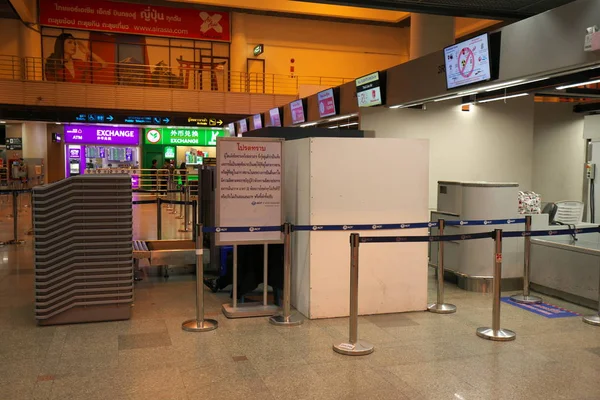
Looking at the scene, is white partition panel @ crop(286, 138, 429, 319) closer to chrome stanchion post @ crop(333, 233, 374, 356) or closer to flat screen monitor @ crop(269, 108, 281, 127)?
chrome stanchion post @ crop(333, 233, 374, 356)

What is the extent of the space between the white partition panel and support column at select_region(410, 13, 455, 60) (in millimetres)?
9344

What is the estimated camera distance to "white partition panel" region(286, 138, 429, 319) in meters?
5.89

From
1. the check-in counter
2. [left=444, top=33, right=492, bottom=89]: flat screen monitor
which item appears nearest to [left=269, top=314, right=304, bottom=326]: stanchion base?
the check-in counter

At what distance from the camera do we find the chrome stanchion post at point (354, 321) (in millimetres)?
4754

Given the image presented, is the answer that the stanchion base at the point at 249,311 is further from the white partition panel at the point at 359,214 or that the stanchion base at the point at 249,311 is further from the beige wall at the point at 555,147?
the beige wall at the point at 555,147

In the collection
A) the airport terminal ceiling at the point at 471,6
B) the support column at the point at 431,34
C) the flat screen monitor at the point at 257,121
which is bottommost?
the flat screen monitor at the point at 257,121

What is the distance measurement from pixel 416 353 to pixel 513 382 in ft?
2.88

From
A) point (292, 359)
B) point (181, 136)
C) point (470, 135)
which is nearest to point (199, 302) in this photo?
point (292, 359)

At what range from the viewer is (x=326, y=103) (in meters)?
14.1

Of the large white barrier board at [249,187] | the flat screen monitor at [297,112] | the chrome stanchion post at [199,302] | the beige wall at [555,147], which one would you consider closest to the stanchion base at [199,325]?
the chrome stanchion post at [199,302]

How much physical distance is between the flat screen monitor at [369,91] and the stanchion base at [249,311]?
21.2 ft

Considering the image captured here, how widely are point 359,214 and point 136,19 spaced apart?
22.7 meters

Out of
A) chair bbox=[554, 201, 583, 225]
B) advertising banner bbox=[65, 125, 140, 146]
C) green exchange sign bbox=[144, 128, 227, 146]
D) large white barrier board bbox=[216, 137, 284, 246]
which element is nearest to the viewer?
large white barrier board bbox=[216, 137, 284, 246]

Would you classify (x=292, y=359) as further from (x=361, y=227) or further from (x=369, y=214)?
(x=369, y=214)
